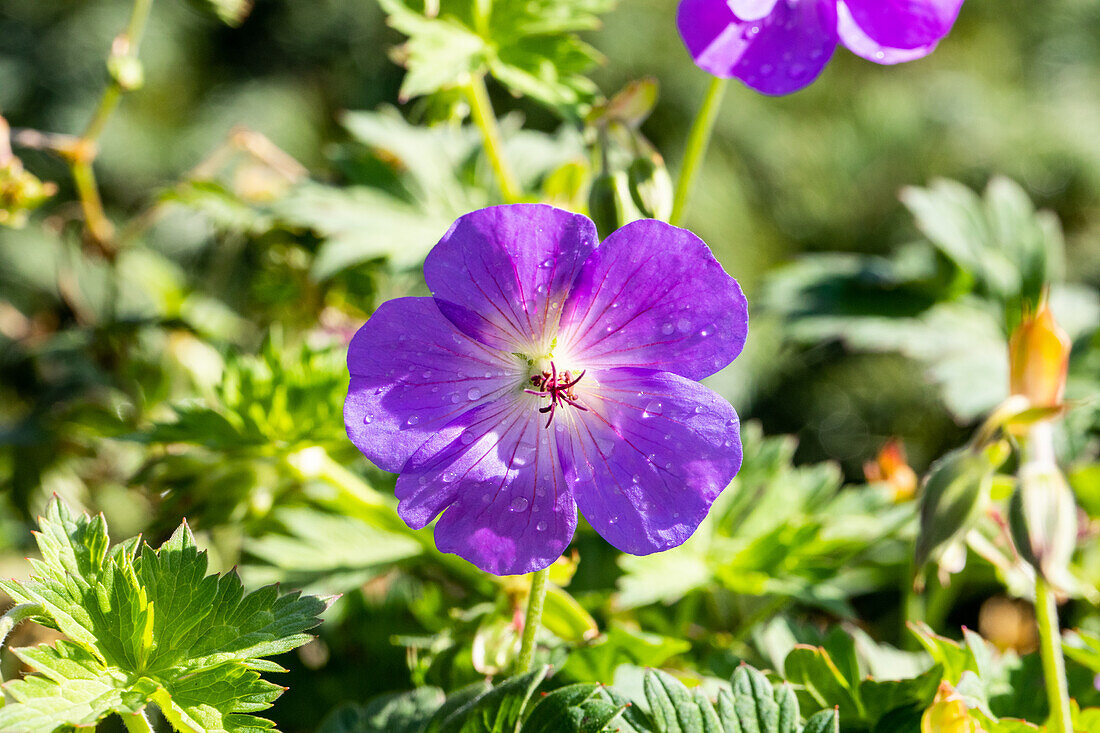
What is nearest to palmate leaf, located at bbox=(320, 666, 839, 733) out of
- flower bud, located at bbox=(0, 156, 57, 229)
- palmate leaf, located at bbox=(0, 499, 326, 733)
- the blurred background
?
palmate leaf, located at bbox=(0, 499, 326, 733)

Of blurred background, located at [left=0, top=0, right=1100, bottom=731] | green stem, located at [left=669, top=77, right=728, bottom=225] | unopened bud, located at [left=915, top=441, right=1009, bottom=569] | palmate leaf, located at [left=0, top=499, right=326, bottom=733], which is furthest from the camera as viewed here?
blurred background, located at [left=0, top=0, right=1100, bottom=731]

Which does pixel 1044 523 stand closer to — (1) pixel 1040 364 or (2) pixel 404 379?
(1) pixel 1040 364

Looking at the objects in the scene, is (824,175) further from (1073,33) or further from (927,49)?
(927,49)

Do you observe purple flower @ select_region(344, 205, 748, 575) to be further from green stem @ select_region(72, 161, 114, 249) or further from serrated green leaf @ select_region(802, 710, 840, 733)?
green stem @ select_region(72, 161, 114, 249)

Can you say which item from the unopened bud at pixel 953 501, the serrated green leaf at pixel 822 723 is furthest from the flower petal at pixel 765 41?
the serrated green leaf at pixel 822 723

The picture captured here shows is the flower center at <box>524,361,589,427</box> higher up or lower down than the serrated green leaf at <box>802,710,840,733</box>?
higher up

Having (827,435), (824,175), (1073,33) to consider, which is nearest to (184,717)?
(827,435)
